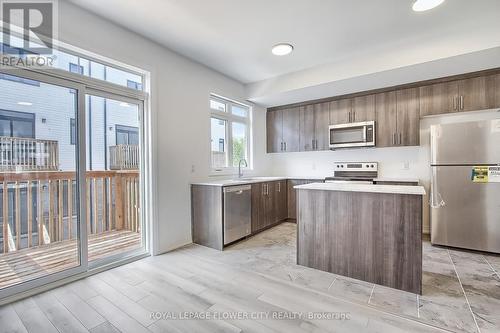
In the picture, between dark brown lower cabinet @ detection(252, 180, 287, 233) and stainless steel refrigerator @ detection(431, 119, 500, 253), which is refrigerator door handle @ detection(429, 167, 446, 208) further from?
dark brown lower cabinet @ detection(252, 180, 287, 233)

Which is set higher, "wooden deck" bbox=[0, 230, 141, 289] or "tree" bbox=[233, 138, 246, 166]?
"tree" bbox=[233, 138, 246, 166]

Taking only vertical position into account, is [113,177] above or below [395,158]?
below

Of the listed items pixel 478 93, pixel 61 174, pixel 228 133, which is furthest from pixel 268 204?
pixel 478 93

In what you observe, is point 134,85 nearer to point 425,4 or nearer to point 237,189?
point 237,189

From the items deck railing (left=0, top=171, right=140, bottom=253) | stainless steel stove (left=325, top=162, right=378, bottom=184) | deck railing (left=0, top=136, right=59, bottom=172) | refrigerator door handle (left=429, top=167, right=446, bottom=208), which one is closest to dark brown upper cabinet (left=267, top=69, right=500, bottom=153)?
stainless steel stove (left=325, top=162, right=378, bottom=184)

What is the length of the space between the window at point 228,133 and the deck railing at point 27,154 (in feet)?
7.12

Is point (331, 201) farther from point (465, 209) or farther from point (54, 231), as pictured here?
point (54, 231)

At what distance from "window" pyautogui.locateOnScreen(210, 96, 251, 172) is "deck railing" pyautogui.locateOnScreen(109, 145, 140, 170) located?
1.31m

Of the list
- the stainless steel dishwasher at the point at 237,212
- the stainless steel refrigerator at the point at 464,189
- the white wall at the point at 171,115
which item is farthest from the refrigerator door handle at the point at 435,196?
the white wall at the point at 171,115

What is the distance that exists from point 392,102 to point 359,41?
147 cm

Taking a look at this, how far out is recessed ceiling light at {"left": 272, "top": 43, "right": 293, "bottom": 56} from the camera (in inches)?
126

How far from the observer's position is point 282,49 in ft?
10.8

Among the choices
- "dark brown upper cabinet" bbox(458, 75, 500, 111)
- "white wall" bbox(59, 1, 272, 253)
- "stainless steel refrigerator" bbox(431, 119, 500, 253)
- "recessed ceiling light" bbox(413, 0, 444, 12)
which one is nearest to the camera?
"recessed ceiling light" bbox(413, 0, 444, 12)
